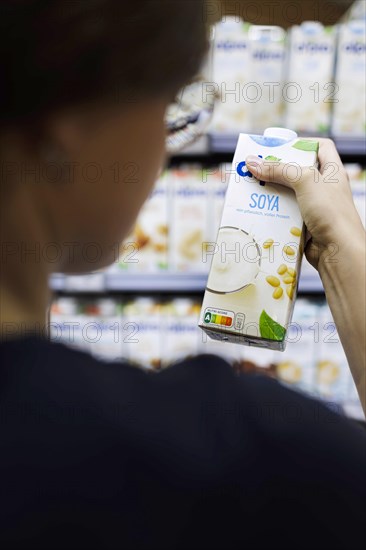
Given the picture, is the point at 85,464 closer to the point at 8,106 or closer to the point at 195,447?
the point at 195,447

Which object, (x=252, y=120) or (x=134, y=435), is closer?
(x=134, y=435)

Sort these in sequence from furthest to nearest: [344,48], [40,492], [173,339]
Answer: [173,339] → [344,48] → [40,492]

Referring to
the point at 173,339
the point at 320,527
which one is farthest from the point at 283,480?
the point at 173,339

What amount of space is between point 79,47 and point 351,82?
125 centimetres

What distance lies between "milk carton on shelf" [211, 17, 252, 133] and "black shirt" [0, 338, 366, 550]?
3.77 ft

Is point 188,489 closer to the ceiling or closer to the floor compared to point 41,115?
closer to the floor

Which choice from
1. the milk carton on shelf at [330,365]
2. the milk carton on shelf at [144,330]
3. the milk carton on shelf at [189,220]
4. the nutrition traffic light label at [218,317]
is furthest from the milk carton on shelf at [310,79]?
the nutrition traffic light label at [218,317]

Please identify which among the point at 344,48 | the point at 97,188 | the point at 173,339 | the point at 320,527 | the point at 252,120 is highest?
the point at 344,48

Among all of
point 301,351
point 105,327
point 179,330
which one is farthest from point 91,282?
point 301,351

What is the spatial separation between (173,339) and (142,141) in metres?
1.21

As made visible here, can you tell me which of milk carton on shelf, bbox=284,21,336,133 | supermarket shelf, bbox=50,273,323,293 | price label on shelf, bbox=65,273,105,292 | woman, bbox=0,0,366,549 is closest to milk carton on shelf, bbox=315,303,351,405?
supermarket shelf, bbox=50,273,323,293

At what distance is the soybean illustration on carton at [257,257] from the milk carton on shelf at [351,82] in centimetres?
72

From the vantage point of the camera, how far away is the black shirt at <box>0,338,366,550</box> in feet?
1.30

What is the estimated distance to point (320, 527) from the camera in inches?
16.5
